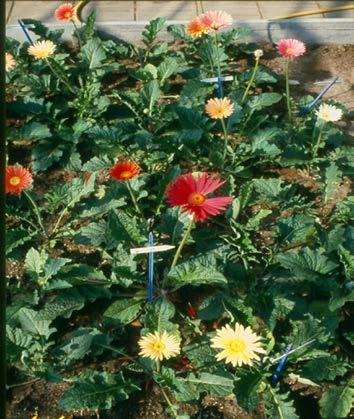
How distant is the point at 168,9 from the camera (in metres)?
4.56

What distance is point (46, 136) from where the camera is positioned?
315 centimetres

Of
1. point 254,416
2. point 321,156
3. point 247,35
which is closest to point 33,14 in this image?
point 247,35

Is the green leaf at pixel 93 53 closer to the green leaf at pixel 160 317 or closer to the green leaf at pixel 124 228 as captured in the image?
the green leaf at pixel 124 228

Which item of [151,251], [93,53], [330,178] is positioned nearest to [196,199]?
[151,251]

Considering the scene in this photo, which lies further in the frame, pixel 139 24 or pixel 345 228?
pixel 139 24

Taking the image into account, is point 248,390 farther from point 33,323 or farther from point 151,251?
point 33,323

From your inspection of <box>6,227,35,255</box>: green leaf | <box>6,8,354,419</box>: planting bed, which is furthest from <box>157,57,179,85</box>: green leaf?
<box>6,227,35,255</box>: green leaf

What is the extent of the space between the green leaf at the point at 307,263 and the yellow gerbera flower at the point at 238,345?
386mm

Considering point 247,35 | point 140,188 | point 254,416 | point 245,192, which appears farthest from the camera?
point 247,35

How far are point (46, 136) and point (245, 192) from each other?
0.97 meters

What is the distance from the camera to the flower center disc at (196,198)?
7.52ft

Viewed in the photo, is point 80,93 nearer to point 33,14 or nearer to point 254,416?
point 33,14

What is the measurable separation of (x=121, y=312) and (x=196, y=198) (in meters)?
0.47

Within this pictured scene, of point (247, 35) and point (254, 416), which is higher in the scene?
point (247, 35)
